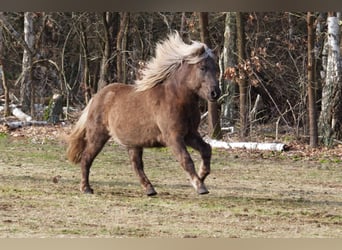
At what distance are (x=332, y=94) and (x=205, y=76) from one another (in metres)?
7.21

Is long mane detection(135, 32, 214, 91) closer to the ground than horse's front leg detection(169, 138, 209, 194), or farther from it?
farther from it

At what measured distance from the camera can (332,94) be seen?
14.3m

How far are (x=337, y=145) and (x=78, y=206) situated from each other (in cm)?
819

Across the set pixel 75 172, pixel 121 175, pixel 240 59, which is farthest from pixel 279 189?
pixel 240 59

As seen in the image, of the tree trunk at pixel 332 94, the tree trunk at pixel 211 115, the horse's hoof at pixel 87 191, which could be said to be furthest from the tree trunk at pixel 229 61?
the horse's hoof at pixel 87 191

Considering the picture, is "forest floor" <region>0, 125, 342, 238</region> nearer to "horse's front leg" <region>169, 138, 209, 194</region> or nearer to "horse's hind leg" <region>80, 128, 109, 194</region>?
"horse's front leg" <region>169, 138, 209, 194</region>

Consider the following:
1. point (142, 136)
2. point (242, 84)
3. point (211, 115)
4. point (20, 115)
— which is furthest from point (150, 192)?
point (20, 115)

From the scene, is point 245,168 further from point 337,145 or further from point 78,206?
point 78,206

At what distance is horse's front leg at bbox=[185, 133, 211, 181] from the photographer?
298 inches

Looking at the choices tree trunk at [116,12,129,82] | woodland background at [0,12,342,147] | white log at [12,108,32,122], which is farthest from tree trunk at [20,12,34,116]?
tree trunk at [116,12,129,82]

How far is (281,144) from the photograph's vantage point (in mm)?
13508

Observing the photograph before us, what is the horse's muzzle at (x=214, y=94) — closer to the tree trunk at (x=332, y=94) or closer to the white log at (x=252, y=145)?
the white log at (x=252, y=145)

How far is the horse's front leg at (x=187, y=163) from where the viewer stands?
7.33 meters

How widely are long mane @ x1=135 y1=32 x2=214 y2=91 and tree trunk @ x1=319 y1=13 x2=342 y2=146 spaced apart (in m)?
6.85
